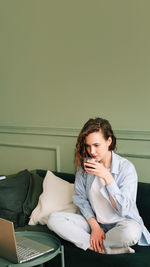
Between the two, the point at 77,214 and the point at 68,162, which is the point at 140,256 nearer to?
the point at 77,214

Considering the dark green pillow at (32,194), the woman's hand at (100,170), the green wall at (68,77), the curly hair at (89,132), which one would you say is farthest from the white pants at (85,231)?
the green wall at (68,77)

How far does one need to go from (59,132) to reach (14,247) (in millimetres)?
1597

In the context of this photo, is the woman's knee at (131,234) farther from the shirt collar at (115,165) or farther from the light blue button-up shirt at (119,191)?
the shirt collar at (115,165)

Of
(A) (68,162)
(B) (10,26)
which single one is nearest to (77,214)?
(A) (68,162)

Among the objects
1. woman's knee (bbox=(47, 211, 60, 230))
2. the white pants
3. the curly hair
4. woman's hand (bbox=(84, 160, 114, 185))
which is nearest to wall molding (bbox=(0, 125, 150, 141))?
the curly hair

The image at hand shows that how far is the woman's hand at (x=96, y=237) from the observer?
2242mm

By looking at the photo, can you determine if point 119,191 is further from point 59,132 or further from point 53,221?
point 59,132

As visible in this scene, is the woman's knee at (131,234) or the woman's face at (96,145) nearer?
the woman's knee at (131,234)

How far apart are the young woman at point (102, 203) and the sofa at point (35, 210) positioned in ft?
0.25

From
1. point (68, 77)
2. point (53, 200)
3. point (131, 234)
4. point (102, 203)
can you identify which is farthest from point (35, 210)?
point (68, 77)

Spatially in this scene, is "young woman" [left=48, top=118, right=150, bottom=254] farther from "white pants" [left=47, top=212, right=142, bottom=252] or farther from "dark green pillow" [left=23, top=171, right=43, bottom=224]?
"dark green pillow" [left=23, top=171, right=43, bottom=224]

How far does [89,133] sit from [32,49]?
1.35 metres

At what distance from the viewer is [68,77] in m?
3.15

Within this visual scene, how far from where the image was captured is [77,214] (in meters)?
2.49
